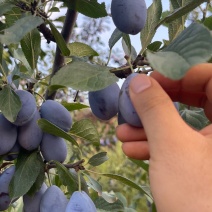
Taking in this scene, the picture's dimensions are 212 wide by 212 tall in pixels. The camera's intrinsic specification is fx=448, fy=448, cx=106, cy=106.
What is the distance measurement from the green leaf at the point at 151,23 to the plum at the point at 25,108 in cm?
23

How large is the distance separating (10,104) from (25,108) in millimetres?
30

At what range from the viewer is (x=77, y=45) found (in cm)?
101

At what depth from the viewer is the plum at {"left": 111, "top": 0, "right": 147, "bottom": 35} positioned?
31.6 inches

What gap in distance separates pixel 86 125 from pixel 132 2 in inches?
11.9

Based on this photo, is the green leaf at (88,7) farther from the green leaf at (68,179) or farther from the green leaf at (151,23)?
the green leaf at (68,179)

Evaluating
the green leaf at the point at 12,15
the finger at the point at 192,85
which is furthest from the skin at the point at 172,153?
the green leaf at the point at 12,15

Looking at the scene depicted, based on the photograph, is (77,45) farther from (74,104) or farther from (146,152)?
(146,152)

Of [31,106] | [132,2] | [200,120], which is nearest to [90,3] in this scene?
[132,2]

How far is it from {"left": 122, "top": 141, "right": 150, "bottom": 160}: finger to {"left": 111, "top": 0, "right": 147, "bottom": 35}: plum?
20cm

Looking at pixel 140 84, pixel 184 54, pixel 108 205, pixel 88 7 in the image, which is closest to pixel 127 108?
pixel 140 84

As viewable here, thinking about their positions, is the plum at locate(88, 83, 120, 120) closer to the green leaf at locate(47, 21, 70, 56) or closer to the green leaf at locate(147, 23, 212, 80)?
the green leaf at locate(47, 21, 70, 56)

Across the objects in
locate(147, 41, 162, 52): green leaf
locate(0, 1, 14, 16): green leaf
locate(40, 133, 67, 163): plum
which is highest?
locate(0, 1, 14, 16): green leaf

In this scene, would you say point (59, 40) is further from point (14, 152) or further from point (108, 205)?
point (108, 205)

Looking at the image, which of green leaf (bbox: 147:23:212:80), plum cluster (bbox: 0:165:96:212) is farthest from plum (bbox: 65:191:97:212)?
green leaf (bbox: 147:23:212:80)
